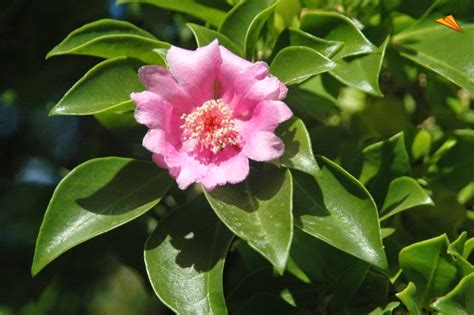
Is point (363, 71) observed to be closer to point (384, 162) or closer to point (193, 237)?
point (384, 162)

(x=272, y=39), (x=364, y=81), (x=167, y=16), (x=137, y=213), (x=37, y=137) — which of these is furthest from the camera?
(x=37, y=137)

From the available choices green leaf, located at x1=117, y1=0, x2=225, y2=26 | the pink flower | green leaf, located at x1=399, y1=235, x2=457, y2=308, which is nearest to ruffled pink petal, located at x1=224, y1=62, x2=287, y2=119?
the pink flower

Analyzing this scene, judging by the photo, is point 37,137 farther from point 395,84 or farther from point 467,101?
point 467,101

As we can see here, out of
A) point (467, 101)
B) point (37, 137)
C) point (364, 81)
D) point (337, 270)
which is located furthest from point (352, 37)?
point (37, 137)

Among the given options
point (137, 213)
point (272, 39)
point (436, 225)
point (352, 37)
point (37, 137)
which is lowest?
point (37, 137)

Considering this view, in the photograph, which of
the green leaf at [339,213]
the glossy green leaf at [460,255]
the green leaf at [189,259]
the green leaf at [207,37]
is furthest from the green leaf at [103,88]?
the glossy green leaf at [460,255]
